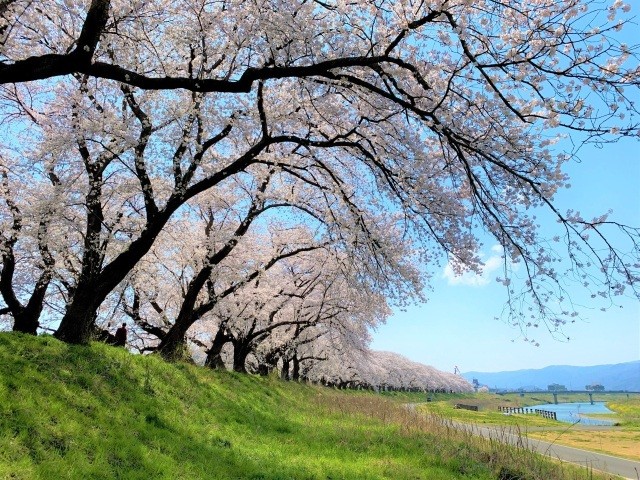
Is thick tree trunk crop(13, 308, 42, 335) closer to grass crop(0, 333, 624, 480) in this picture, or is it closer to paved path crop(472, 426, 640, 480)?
grass crop(0, 333, 624, 480)

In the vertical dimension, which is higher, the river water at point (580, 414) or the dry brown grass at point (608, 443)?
the dry brown grass at point (608, 443)

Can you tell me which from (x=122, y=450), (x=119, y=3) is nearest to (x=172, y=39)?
(x=119, y=3)

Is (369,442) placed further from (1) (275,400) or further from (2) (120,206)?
(2) (120,206)

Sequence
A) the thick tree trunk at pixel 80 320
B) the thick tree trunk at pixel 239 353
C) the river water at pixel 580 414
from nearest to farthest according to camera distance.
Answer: the thick tree trunk at pixel 80 320, the river water at pixel 580 414, the thick tree trunk at pixel 239 353

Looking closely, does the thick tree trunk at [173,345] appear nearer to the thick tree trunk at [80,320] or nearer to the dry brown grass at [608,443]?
the thick tree trunk at [80,320]

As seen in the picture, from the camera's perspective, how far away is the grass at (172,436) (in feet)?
20.9

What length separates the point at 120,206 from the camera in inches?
676

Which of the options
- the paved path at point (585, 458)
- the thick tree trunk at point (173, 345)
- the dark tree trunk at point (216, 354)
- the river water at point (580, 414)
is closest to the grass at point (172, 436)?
the thick tree trunk at point (173, 345)

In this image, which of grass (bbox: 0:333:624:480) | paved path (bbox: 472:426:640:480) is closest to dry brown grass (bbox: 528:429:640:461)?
paved path (bbox: 472:426:640:480)

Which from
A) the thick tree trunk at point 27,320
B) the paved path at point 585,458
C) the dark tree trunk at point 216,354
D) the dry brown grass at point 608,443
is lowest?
the dry brown grass at point 608,443

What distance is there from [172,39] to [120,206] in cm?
810

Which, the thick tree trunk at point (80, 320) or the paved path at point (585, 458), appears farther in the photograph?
the paved path at point (585, 458)

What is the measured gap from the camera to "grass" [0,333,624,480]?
6.37 m

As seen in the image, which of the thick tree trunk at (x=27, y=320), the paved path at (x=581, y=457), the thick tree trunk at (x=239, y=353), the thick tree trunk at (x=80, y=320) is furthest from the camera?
the thick tree trunk at (x=239, y=353)
